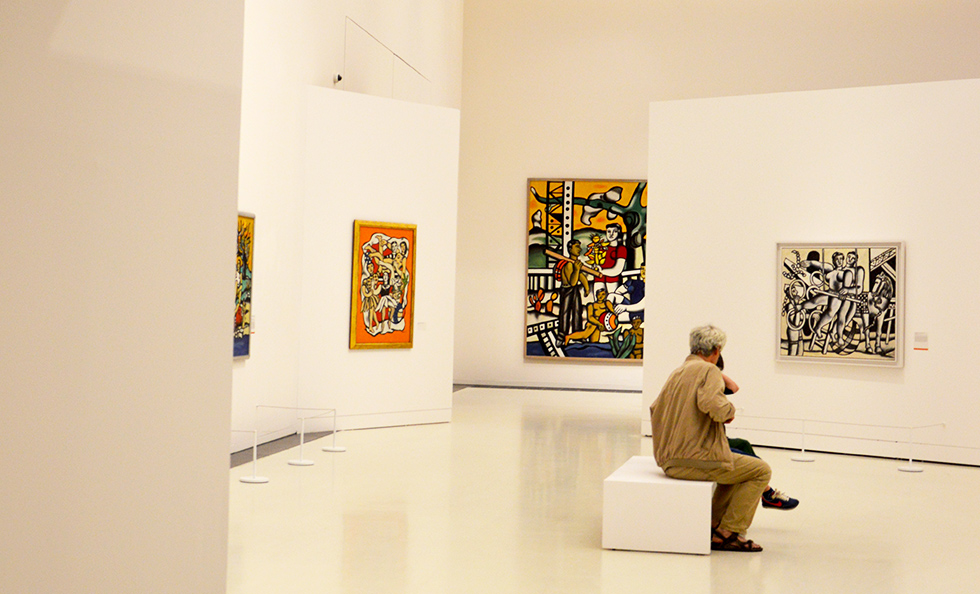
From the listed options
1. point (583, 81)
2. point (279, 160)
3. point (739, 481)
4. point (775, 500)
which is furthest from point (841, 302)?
point (583, 81)

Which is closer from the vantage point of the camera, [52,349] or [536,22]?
[52,349]

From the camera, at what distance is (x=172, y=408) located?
286cm

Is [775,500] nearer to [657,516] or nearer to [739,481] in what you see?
[739,481]

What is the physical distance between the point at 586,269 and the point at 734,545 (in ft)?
53.0

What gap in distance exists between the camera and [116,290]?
8.66 feet

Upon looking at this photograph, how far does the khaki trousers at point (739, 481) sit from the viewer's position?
25.9 feet

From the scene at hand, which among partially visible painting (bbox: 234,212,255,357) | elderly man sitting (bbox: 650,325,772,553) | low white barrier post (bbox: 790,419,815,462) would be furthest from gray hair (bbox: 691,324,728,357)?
partially visible painting (bbox: 234,212,255,357)

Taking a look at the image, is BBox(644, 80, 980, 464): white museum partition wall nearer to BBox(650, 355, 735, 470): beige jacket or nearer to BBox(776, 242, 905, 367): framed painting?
BBox(776, 242, 905, 367): framed painting

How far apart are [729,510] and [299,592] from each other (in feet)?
12.0

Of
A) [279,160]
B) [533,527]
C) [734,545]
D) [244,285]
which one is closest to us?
[734,545]

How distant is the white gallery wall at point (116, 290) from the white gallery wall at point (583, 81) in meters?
21.0

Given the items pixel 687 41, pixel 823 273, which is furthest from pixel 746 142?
pixel 687 41

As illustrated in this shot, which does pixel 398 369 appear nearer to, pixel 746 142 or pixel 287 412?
pixel 287 412

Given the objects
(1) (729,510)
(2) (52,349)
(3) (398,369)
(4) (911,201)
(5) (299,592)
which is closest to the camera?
(2) (52,349)
